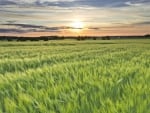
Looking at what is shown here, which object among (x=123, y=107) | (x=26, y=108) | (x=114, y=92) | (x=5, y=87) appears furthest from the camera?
(x=5, y=87)

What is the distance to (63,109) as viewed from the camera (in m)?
2.27

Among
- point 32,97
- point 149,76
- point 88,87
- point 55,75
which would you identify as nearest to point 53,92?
point 32,97

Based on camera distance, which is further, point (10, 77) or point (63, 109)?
point (10, 77)

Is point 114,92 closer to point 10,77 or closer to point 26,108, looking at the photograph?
point 26,108

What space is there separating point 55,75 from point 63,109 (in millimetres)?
1724

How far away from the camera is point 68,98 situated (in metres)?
2.55

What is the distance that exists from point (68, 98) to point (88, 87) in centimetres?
57

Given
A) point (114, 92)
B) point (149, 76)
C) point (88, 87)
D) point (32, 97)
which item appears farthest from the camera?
point (149, 76)

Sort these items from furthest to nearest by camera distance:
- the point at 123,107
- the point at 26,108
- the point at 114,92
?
the point at 114,92
the point at 26,108
the point at 123,107

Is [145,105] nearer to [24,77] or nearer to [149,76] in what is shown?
[149,76]

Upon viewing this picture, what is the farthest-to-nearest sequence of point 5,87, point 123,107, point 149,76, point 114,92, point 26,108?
1. point 149,76
2. point 5,87
3. point 114,92
4. point 26,108
5. point 123,107

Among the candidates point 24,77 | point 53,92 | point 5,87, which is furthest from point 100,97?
point 24,77

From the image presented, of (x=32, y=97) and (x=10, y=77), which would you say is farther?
(x=10, y=77)

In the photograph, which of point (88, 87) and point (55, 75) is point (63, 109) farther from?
point (55, 75)
